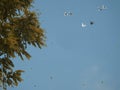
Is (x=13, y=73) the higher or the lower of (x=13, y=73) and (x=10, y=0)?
the lower

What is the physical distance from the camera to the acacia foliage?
991cm

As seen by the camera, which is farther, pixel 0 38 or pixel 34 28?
pixel 34 28

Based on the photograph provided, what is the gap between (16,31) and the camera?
10406 millimetres

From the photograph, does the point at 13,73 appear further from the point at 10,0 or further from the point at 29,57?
the point at 10,0

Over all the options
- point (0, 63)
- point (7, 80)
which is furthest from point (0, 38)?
point (7, 80)

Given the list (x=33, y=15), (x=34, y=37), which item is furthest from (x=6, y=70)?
(x=33, y=15)

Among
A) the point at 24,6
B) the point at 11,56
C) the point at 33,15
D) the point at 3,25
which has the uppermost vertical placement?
the point at 24,6

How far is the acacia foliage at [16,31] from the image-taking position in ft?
32.5

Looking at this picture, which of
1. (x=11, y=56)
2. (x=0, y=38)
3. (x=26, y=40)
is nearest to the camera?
(x=0, y=38)

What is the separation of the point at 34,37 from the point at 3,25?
161 cm

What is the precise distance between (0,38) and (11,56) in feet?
3.18

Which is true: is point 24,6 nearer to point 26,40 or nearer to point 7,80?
point 26,40

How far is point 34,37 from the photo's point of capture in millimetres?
10656

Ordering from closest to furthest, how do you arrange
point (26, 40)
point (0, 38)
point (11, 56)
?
point (0, 38) < point (11, 56) < point (26, 40)
